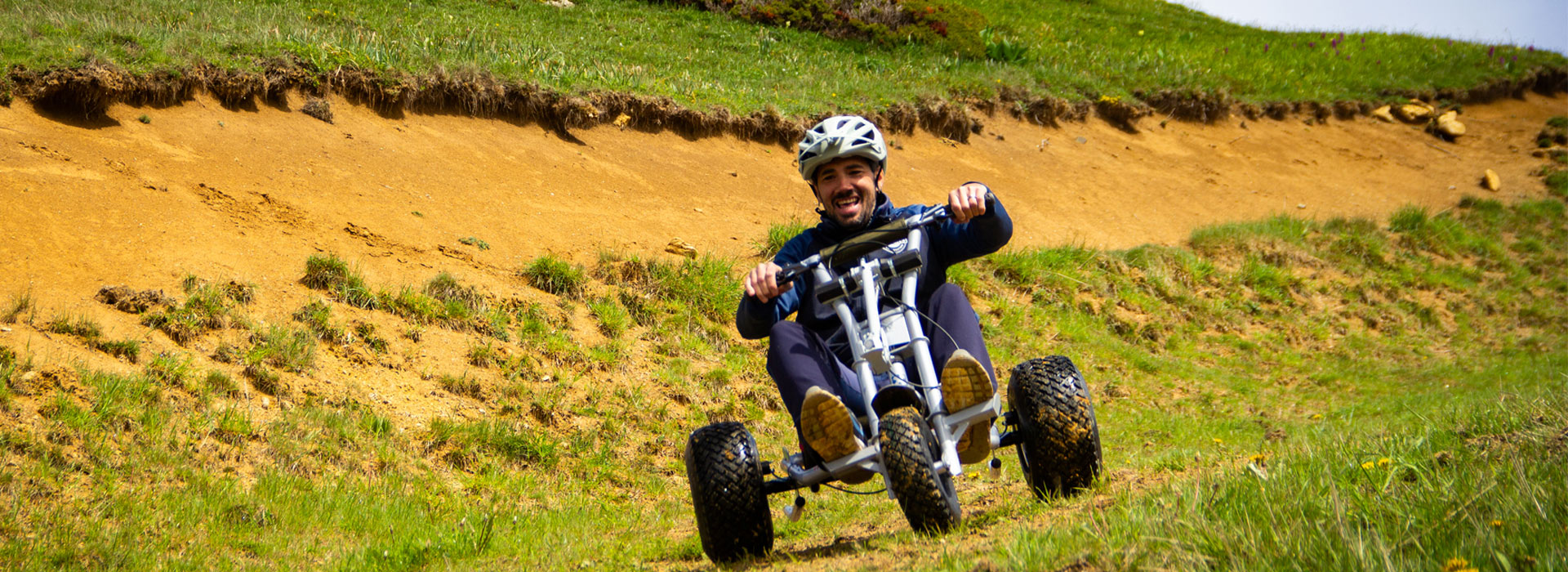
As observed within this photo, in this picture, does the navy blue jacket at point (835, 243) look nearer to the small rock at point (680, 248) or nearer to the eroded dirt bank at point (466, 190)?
the eroded dirt bank at point (466, 190)

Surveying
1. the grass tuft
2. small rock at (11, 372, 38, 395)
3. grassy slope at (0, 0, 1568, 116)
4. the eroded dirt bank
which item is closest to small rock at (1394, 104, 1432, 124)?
grassy slope at (0, 0, 1568, 116)

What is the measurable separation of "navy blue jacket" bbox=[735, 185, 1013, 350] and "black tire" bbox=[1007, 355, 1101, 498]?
Answer: 565 millimetres

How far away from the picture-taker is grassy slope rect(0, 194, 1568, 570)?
2.62m

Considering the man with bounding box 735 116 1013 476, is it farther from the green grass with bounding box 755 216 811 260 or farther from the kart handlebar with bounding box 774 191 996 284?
the green grass with bounding box 755 216 811 260

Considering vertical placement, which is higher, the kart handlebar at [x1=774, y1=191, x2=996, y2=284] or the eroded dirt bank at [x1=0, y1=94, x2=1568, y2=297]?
the kart handlebar at [x1=774, y1=191, x2=996, y2=284]

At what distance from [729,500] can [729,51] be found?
43.1ft

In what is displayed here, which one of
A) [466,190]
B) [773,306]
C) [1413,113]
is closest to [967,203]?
[773,306]

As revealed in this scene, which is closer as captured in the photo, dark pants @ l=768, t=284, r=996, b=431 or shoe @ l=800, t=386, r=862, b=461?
shoe @ l=800, t=386, r=862, b=461

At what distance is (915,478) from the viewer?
3.26m

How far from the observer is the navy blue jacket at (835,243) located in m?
4.05

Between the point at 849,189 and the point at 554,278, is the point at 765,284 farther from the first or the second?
the point at 554,278

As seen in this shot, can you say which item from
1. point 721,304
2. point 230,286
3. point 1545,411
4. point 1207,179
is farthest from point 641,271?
point 1207,179

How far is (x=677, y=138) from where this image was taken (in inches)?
469

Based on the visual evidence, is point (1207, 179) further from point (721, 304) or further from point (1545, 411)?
point (1545, 411)
